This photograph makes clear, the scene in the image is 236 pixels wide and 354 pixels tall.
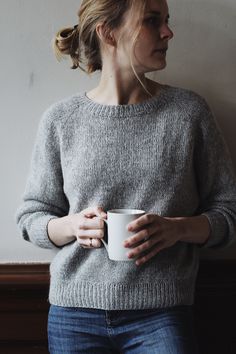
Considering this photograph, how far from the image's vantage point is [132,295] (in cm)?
103

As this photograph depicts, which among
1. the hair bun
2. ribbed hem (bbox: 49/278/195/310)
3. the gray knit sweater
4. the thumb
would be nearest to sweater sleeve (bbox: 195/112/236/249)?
the gray knit sweater

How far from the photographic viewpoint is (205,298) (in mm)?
1244

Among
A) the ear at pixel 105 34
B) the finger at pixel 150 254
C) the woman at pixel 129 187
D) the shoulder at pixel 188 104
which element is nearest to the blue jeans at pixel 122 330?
the woman at pixel 129 187

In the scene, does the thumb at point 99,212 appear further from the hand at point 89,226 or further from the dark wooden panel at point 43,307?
the dark wooden panel at point 43,307

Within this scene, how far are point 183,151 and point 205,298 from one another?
1.25 ft

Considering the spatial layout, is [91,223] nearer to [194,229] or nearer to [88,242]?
[88,242]

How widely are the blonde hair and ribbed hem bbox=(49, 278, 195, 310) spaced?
0.41m

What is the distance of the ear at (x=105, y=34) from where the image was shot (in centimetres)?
107

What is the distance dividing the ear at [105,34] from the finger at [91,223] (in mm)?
357

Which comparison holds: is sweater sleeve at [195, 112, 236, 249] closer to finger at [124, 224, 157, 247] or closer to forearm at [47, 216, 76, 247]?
finger at [124, 224, 157, 247]

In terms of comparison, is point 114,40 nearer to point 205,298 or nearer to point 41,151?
point 41,151

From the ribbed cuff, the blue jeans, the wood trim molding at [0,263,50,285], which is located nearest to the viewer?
the blue jeans

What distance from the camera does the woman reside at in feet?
3.38

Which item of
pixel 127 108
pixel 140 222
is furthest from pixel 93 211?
pixel 127 108
